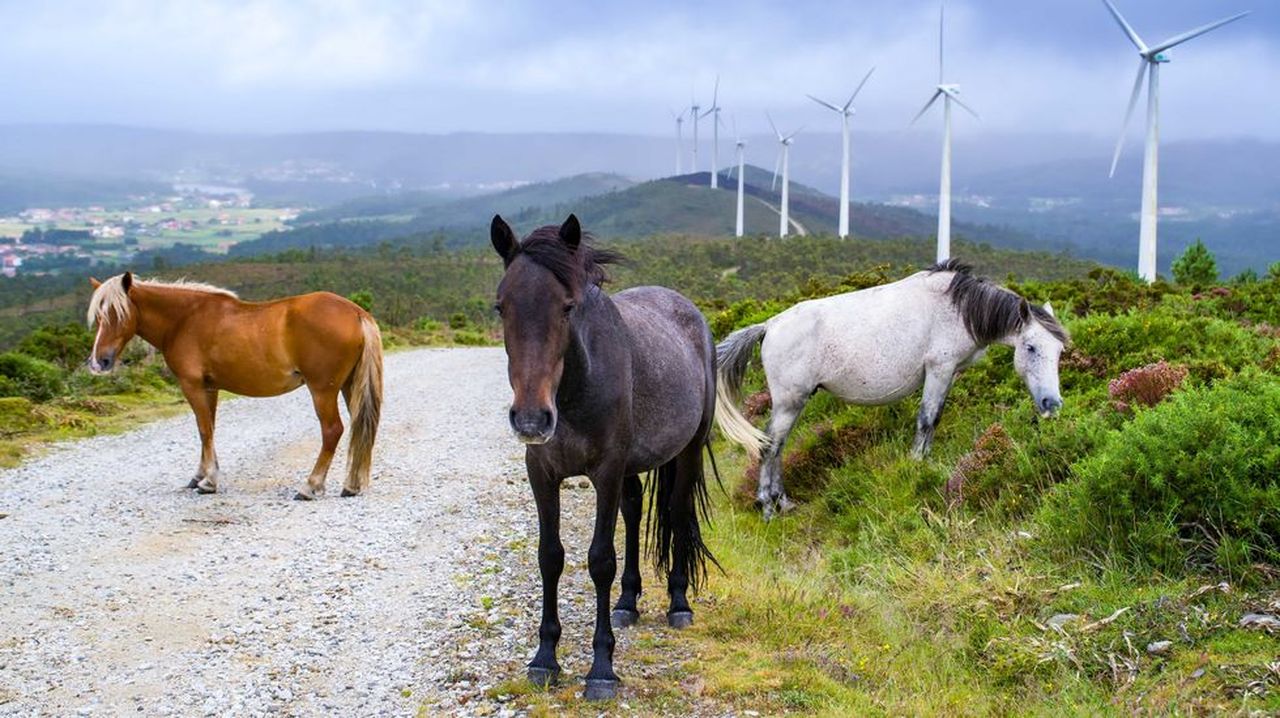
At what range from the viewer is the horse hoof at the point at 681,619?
21.7ft

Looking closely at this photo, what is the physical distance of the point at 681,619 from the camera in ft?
21.7

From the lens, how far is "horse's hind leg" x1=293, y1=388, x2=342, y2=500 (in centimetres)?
1045

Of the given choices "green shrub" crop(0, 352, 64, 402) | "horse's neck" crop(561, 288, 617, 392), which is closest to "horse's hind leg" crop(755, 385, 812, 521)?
"horse's neck" crop(561, 288, 617, 392)

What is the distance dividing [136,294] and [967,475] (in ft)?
29.2

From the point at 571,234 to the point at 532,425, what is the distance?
1.05 meters

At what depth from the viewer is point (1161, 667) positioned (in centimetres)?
524

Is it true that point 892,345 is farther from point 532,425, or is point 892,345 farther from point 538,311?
point 532,425

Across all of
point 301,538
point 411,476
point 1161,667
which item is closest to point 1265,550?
point 1161,667

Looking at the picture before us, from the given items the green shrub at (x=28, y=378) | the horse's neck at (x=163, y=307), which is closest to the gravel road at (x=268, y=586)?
the horse's neck at (x=163, y=307)

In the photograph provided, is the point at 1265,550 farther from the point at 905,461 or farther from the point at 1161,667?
the point at 905,461

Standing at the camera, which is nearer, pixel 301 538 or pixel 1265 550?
pixel 1265 550

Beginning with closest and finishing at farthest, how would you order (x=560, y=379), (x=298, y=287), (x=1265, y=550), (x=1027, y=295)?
(x=560, y=379), (x=1265, y=550), (x=1027, y=295), (x=298, y=287)

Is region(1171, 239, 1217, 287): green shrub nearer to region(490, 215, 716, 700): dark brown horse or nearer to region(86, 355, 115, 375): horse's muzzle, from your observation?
region(490, 215, 716, 700): dark brown horse

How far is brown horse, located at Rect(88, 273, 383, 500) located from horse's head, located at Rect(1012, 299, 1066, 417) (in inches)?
261
